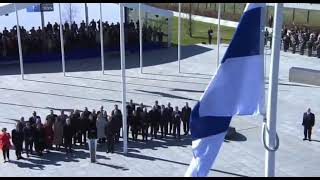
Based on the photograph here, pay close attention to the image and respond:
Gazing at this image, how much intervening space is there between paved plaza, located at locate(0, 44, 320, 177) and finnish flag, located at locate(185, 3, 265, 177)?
25.3ft

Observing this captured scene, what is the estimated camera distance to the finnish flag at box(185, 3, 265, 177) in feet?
25.6

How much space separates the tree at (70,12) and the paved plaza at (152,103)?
943 centimetres

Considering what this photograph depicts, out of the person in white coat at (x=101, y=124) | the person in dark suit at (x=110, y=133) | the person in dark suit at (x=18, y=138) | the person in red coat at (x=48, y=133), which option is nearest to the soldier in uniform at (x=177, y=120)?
the person in dark suit at (x=110, y=133)

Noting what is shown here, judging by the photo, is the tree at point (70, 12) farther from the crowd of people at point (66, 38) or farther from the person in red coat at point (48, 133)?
the person in red coat at point (48, 133)

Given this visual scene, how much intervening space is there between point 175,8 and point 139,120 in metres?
33.6

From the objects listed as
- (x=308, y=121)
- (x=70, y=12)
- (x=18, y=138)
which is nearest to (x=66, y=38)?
(x=70, y=12)

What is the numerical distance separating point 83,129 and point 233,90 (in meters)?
10.3

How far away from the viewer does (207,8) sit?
171 feet

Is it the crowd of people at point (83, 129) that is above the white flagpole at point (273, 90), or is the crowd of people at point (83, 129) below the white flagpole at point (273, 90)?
below

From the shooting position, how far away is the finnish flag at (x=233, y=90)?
7789 mm

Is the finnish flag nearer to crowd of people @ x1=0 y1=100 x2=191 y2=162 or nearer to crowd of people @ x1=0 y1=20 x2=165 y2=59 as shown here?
crowd of people @ x1=0 y1=100 x2=191 y2=162

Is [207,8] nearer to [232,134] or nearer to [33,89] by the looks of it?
[33,89]

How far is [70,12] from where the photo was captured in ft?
128

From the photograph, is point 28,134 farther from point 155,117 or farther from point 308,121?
point 308,121
